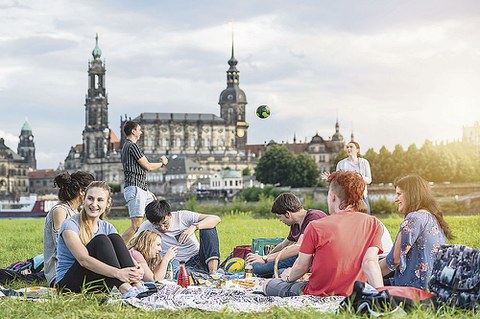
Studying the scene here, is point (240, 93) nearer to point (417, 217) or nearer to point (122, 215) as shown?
point (122, 215)

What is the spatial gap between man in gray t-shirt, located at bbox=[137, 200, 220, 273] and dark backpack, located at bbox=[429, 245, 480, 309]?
2.48 m

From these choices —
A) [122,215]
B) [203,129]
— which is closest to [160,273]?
[122,215]

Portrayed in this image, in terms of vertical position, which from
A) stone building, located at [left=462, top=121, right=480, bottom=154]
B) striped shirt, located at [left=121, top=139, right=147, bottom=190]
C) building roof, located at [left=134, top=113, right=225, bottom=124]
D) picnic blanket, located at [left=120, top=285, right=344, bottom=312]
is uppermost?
building roof, located at [left=134, top=113, right=225, bottom=124]

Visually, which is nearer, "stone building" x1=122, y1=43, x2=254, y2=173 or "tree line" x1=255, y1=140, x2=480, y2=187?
"tree line" x1=255, y1=140, x2=480, y2=187

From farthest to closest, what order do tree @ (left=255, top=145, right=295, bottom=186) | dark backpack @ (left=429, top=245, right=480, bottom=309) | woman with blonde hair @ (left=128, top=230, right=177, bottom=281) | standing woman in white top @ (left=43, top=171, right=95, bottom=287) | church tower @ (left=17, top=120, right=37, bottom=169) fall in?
1. church tower @ (left=17, top=120, right=37, bottom=169)
2. tree @ (left=255, top=145, right=295, bottom=186)
3. woman with blonde hair @ (left=128, top=230, right=177, bottom=281)
4. standing woman in white top @ (left=43, top=171, right=95, bottom=287)
5. dark backpack @ (left=429, top=245, right=480, bottom=309)

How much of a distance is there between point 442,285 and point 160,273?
2.29 m

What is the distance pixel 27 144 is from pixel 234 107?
4759 cm

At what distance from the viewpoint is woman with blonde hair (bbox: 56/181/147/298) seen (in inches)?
195

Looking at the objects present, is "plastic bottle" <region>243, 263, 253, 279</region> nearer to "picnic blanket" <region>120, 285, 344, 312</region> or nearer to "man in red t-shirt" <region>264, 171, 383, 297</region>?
"picnic blanket" <region>120, 285, 344, 312</region>

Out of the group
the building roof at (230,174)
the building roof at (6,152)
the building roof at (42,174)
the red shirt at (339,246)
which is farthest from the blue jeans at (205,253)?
the building roof at (42,174)

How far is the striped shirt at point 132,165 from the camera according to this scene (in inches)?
310

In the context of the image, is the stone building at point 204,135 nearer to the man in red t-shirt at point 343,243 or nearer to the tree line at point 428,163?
the tree line at point 428,163

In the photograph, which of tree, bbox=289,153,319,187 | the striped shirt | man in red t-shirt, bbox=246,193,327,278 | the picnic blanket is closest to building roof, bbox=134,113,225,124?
tree, bbox=289,153,319,187

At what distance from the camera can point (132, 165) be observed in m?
7.93
